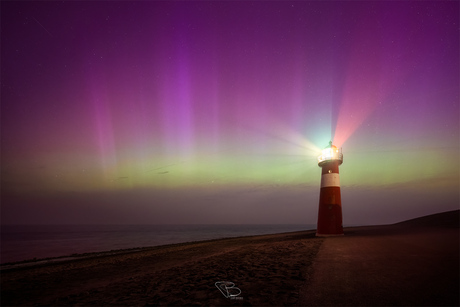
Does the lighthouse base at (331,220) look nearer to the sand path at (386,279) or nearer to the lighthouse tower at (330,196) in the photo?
the lighthouse tower at (330,196)

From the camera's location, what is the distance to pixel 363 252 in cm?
1102

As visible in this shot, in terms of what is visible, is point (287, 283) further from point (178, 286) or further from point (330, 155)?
point (330, 155)

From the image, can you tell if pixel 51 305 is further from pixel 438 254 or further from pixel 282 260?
pixel 438 254

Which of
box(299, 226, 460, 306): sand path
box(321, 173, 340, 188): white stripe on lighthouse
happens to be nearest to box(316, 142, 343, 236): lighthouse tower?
box(321, 173, 340, 188): white stripe on lighthouse

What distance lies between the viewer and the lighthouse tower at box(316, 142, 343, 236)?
1931 cm

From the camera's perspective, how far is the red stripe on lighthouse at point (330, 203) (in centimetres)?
1931

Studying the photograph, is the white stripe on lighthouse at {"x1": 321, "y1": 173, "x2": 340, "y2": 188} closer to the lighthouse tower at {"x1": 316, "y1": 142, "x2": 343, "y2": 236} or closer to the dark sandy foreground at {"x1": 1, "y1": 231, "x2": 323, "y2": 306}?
the lighthouse tower at {"x1": 316, "y1": 142, "x2": 343, "y2": 236}

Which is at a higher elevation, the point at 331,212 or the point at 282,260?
the point at 331,212

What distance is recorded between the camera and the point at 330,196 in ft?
63.7

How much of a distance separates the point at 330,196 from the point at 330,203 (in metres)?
0.56

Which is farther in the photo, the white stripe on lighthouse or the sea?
the sea

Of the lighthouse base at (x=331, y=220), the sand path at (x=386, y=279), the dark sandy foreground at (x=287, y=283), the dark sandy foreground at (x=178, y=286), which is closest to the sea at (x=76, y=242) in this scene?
the dark sandy foreground at (x=178, y=286)

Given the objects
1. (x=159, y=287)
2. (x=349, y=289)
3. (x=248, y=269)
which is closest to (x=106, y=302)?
(x=159, y=287)

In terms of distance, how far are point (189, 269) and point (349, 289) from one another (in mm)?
6383
